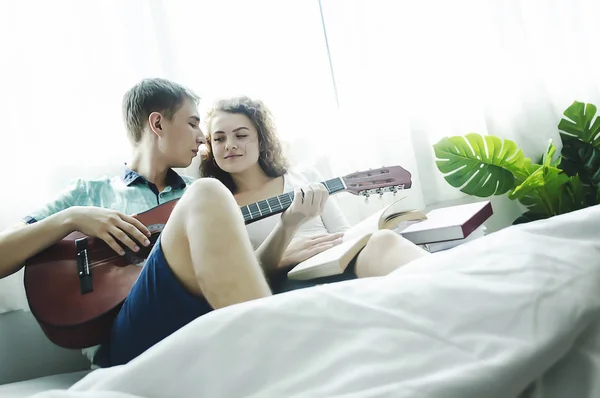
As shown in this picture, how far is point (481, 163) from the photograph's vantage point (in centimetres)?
158

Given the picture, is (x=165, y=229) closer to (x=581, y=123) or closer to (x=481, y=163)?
(x=481, y=163)

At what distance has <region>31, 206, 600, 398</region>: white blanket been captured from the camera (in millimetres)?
352

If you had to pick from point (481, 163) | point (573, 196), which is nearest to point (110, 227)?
point (481, 163)

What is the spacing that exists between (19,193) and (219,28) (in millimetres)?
703

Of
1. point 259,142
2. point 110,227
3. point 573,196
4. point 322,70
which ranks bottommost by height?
point 573,196

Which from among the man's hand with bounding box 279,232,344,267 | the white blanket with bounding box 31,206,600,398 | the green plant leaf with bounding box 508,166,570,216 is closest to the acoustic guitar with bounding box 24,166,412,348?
the man's hand with bounding box 279,232,344,267

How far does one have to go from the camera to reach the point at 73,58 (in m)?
A: 1.42

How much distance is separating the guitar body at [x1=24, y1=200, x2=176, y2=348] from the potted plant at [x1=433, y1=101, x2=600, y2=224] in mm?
943

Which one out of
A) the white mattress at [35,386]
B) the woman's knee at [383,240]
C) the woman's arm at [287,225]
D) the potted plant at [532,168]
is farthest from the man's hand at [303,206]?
the potted plant at [532,168]

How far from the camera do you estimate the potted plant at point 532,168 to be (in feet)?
5.14

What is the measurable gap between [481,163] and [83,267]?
1.13 meters

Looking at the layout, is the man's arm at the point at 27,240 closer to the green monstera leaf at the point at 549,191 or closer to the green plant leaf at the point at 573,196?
the green monstera leaf at the point at 549,191

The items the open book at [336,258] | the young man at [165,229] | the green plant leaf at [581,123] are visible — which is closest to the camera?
the young man at [165,229]

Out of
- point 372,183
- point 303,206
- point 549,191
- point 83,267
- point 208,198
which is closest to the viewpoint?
point 208,198
